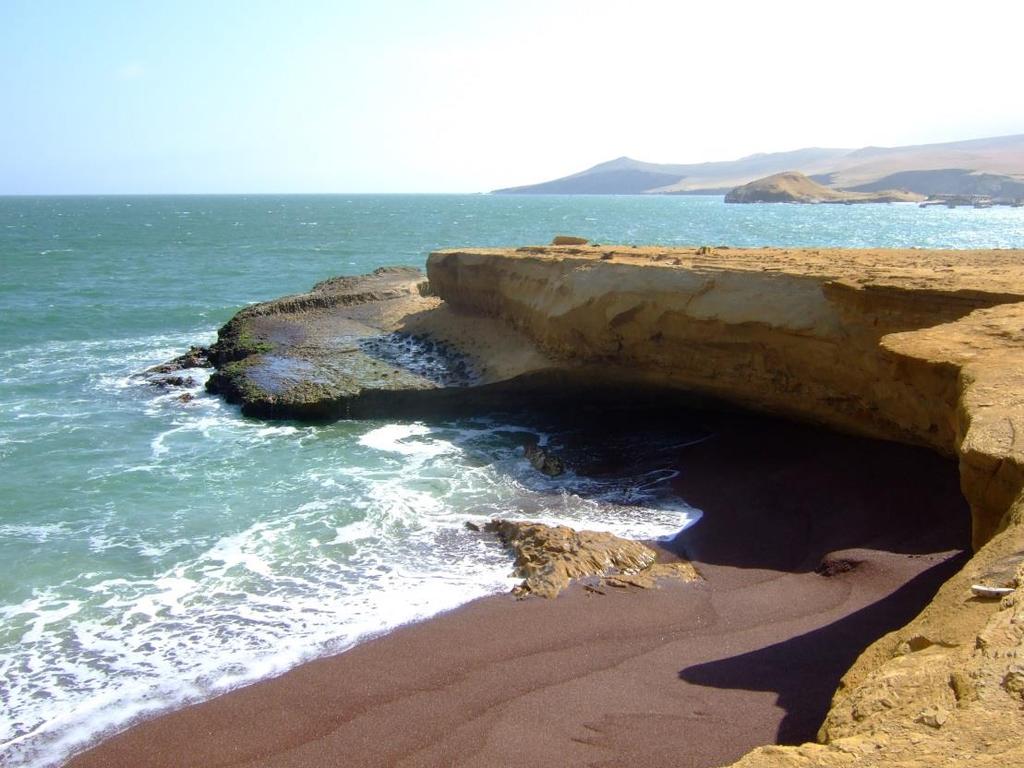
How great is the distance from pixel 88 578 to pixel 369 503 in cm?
351

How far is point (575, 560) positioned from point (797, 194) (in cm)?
12732

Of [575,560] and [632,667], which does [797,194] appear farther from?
[632,667]

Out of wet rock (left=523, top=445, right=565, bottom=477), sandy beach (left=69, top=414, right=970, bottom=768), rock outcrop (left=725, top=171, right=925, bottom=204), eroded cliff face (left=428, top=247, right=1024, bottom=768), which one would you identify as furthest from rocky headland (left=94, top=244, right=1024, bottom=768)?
rock outcrop (left=725, top=171, right=925, bottom=204)

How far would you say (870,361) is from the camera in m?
11.0

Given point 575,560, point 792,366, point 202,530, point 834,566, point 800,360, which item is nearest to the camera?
point 834,566

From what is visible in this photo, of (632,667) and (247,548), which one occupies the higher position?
(247,548)

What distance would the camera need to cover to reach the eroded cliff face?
3518 millimetres

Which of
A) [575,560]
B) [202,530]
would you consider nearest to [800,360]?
[575,560]

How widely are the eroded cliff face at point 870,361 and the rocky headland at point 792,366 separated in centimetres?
2

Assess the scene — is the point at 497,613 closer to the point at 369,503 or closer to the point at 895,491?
the point at 369,503

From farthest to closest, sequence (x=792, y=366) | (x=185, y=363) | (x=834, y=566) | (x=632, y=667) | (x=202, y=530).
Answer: (x=185, y=363)
(x=792, y=366)
(x=202, y=530)
(x=834, y=566)
(x=632, y=667)

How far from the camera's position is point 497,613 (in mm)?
8414

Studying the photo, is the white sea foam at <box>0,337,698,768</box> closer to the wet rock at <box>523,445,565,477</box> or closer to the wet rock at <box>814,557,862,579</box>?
the wet rock at <box>523,445,565,477</box>

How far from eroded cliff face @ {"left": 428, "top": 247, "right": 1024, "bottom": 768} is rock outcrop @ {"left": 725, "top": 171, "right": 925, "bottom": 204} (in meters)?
115
